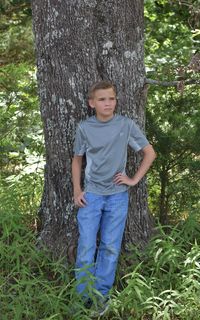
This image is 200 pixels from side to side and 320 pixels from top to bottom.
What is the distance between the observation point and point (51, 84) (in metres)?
4.42

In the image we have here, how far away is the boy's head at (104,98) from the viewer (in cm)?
404

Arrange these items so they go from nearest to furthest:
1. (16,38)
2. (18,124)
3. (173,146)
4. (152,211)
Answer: (173,146) < (152,211) < (18,124) < (16,38)

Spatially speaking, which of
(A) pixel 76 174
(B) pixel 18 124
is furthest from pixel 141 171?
(B) pixel 18 124

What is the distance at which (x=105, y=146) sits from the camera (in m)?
4.08

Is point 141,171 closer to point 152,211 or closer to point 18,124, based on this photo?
point 152,211

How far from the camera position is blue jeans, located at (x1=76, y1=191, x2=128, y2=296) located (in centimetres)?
414

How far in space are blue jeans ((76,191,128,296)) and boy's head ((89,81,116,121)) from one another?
0.61m

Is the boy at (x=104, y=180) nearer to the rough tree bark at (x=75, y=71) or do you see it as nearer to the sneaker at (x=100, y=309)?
the sneaker at (x=100, y=309)

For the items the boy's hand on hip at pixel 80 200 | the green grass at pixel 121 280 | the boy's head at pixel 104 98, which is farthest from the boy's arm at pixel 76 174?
the green grass at pixel 121 280

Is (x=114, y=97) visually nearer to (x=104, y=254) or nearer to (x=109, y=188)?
(x=109, y=188)

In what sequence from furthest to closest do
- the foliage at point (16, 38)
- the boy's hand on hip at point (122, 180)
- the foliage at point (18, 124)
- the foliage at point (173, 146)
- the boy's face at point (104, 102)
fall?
the foliage at point (16, 38) < the foliage at point (18, 124) < the foliage at point (173, 146) < the boy's hand on hip at point (122, 180) < the boy's face at point (104, 102)

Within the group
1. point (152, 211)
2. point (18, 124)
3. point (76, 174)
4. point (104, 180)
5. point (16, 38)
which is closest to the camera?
point (104, 180)

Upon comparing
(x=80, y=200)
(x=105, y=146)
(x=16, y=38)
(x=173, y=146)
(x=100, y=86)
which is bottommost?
(x=80, y=200)

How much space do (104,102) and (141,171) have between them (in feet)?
1.94
